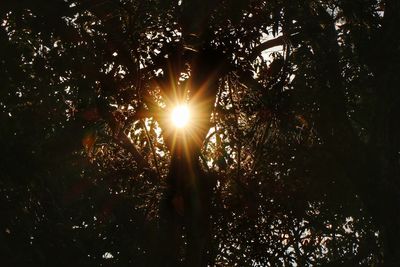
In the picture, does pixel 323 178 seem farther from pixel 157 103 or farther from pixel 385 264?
pixel 157 103

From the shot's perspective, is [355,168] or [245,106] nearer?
[245,106]

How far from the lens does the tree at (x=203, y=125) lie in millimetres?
9922

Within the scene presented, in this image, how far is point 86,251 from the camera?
62.3 feet

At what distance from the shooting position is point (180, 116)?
1049cm

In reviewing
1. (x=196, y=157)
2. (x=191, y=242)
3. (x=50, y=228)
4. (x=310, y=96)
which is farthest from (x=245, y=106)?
(x=50, y=228)

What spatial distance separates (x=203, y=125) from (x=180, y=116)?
0.42 m

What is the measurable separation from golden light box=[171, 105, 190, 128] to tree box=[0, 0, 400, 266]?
0.15 metres

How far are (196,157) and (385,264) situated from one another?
28.3ft

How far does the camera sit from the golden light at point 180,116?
10.4 metres

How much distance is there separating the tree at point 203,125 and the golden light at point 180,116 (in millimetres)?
154

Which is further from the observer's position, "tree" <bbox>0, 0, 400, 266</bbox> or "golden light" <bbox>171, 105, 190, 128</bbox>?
"golden light" <bbox>171, 105, 190, 128</bbox>

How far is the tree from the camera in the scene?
9.92 metres

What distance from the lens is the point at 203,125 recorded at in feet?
34.4

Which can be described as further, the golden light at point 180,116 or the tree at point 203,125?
the golden light at point 180,116
